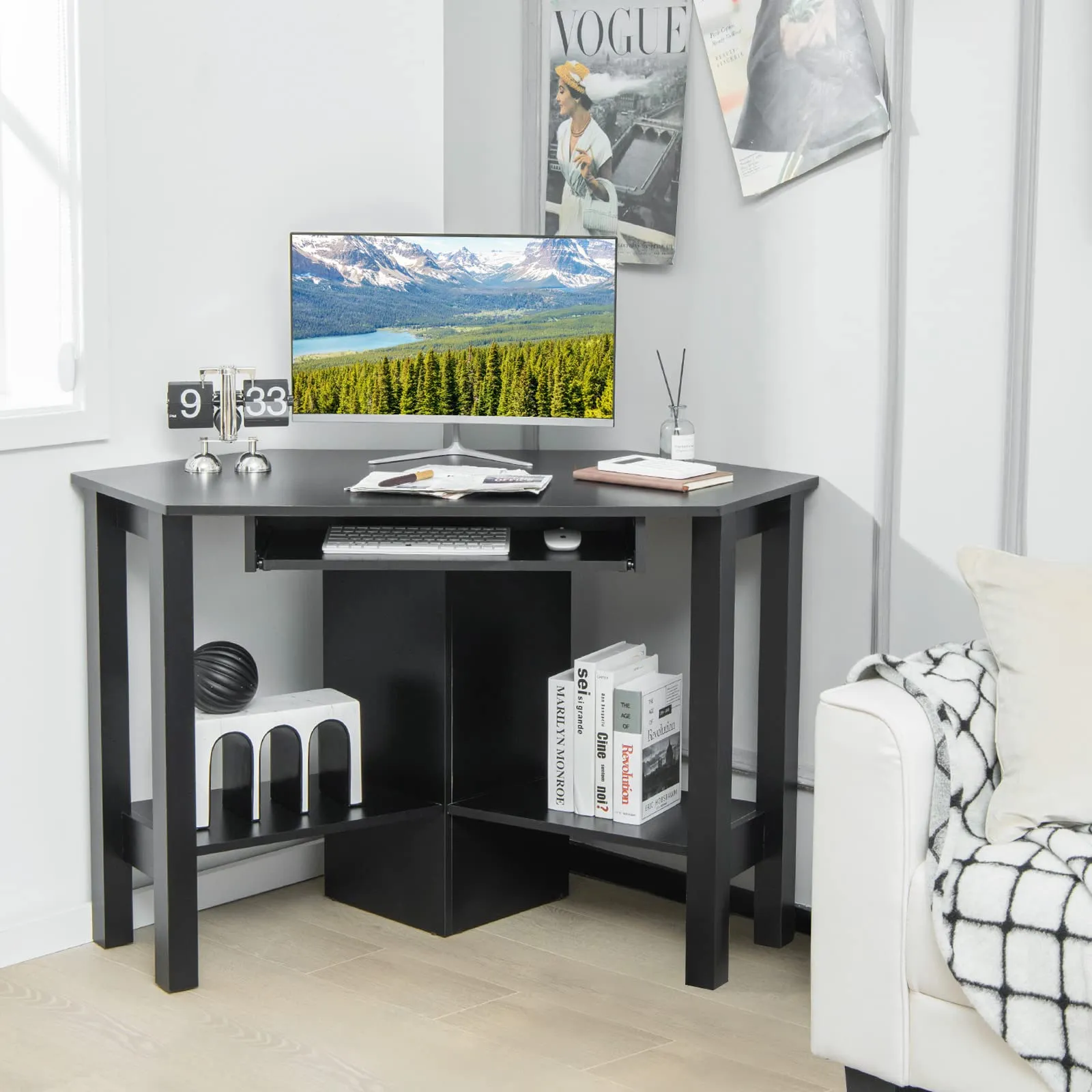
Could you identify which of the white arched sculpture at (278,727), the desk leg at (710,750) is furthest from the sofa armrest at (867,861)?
the white arched sculpture at (278,727)

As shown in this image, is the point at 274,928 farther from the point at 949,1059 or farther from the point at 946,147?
the point at 946,147

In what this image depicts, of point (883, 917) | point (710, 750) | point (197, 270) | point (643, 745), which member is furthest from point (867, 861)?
point (197, 270)

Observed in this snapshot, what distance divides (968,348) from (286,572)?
1.39 m

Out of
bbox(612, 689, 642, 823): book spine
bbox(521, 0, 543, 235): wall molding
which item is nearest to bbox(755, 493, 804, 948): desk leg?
bbox(612, 689, 642, 823): book spine

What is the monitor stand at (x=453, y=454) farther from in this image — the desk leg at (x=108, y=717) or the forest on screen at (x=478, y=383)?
the desk leg at (x=108, y=717)

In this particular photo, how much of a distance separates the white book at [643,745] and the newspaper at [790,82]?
0.93 meters

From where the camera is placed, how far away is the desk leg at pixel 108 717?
8.52 feet

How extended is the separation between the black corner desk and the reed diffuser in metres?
0.11

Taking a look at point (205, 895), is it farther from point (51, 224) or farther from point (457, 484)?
point (51, 224)

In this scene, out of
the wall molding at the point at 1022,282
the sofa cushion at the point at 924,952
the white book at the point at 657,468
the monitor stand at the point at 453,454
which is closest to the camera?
the sofa cushion at the point at 924,952

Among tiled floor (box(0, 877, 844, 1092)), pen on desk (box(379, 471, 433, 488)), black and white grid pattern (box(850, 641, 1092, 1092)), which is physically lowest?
tiled floor (box(0, 877, 844, 1092))

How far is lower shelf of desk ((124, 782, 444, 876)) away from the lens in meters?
2.53

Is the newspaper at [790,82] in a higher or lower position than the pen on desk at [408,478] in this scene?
higher

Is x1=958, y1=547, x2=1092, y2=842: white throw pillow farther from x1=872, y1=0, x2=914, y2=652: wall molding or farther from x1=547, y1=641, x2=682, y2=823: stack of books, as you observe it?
x1=547, y1=641, x2=682, y2=823: stack of books
